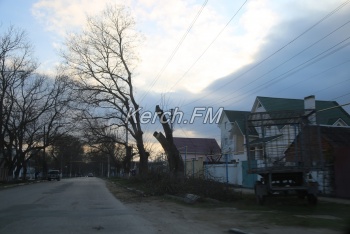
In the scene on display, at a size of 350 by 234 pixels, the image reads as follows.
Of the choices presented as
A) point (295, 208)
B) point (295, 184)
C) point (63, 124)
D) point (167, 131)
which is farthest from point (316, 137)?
point (63, 124)

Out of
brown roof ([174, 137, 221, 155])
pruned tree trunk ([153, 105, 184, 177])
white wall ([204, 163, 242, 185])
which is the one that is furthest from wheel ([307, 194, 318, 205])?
brown roof ([174, 137, 221, 155])

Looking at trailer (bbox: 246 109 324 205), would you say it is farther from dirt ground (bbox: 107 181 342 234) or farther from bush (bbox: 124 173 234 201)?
bush (bbox: 124 173 234 201)

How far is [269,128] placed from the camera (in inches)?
680

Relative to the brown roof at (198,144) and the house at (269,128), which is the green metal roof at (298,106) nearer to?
the house at (269,128)

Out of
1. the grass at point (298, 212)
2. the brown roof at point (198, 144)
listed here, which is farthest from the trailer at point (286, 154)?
the brown roof at point (198, 144)

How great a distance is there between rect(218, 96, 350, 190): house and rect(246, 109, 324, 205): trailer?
4 centimetres

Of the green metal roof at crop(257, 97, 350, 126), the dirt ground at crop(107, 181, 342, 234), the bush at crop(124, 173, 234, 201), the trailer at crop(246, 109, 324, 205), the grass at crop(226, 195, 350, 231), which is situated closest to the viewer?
the dirt ground at crop(107, 181, 342, 234)

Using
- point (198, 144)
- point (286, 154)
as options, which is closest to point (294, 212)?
point (286, 154)

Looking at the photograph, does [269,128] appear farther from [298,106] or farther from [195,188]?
[298,106]

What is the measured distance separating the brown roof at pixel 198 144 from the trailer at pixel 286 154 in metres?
53.4

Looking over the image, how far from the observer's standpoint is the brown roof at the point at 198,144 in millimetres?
71825

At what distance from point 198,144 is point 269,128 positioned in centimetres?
5778

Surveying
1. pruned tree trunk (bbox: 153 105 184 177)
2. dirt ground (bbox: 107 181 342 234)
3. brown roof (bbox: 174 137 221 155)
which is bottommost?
dirt ground (bbox: 107 181 342 234)

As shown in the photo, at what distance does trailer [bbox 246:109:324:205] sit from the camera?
15188mm
